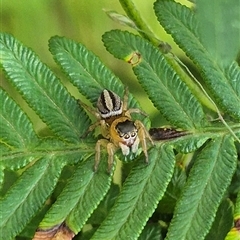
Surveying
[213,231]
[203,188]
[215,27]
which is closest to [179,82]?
[203,188]

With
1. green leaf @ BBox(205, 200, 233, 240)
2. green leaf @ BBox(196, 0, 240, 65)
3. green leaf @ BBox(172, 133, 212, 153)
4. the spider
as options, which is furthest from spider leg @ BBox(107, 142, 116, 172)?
green leaf @ BBox(196, 0, 240, 65)

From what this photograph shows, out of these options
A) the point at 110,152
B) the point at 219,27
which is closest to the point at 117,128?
the point at 110,152

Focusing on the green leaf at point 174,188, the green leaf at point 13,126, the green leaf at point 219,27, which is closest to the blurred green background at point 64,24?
the green leaf at point 174,188

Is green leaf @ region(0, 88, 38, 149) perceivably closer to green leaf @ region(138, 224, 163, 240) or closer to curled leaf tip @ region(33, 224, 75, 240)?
curled leaf tip @ region(33, 224, 75, 240)

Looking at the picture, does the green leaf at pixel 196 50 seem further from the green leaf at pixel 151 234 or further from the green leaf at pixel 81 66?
the green leaf at pixel 151 234

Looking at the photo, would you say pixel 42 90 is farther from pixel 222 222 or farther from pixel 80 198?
pixel 222 222

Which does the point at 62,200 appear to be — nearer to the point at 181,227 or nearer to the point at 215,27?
the point at 181,227
